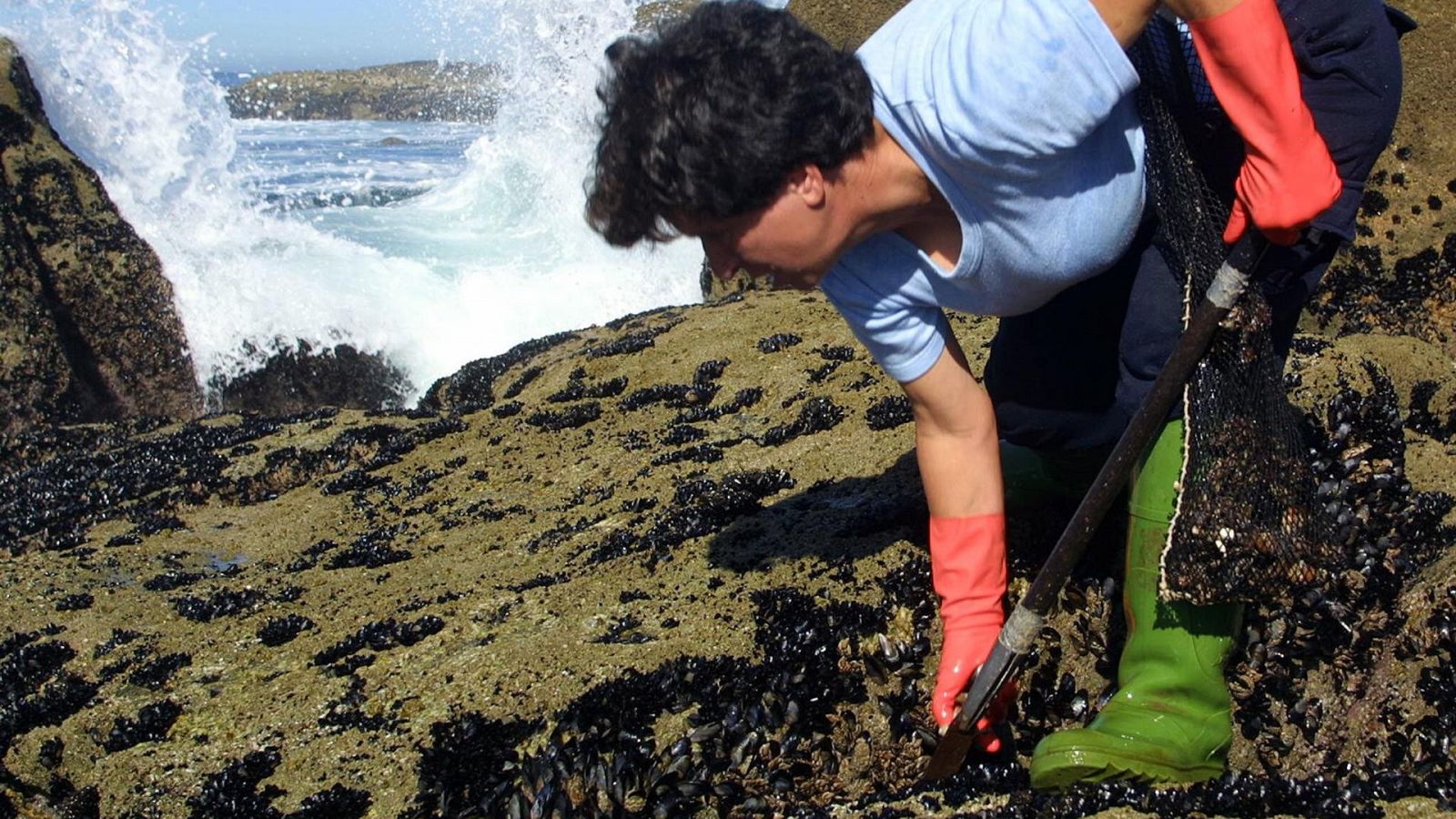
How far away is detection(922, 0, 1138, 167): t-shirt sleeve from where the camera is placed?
2.40 metres

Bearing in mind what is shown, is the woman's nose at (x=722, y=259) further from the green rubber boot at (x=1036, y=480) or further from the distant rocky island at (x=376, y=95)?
the distant rocky island at (x=376, y=95)

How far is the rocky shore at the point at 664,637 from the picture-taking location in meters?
3.25

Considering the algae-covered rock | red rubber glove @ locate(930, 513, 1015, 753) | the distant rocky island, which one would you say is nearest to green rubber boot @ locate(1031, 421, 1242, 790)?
red rubber glove @ locate(930, 513, 1015, 753)

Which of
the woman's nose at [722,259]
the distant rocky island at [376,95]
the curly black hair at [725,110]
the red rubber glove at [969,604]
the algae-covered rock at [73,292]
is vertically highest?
the distant rocky island at [376,95]

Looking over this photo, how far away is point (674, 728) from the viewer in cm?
343

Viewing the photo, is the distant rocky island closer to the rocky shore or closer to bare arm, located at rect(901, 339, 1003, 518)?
the rocky shore

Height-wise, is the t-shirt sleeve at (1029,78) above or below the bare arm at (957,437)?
above

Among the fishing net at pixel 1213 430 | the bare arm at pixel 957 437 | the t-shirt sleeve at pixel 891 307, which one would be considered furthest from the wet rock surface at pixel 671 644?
the t-shirt sleeve at pixel 891 307

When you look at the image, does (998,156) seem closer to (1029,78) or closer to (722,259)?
(1029,78)

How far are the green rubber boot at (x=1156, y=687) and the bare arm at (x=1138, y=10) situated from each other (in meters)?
1.07

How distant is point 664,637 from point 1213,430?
1.86 meters

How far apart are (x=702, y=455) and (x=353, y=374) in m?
8.67

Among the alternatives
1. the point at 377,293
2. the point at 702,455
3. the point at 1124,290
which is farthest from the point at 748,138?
the point at 377,293

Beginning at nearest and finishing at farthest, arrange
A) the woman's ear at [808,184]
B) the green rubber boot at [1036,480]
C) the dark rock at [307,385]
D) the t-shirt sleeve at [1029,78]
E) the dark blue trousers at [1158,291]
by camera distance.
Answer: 1. the t-shirt sleeve at [1029,78]
2. the woman's ear at [808,184]
3. the dark blue trousers at [1158,291]
4. the green rubber boot at [1036,480]
5. the dark rock at [307,385]
